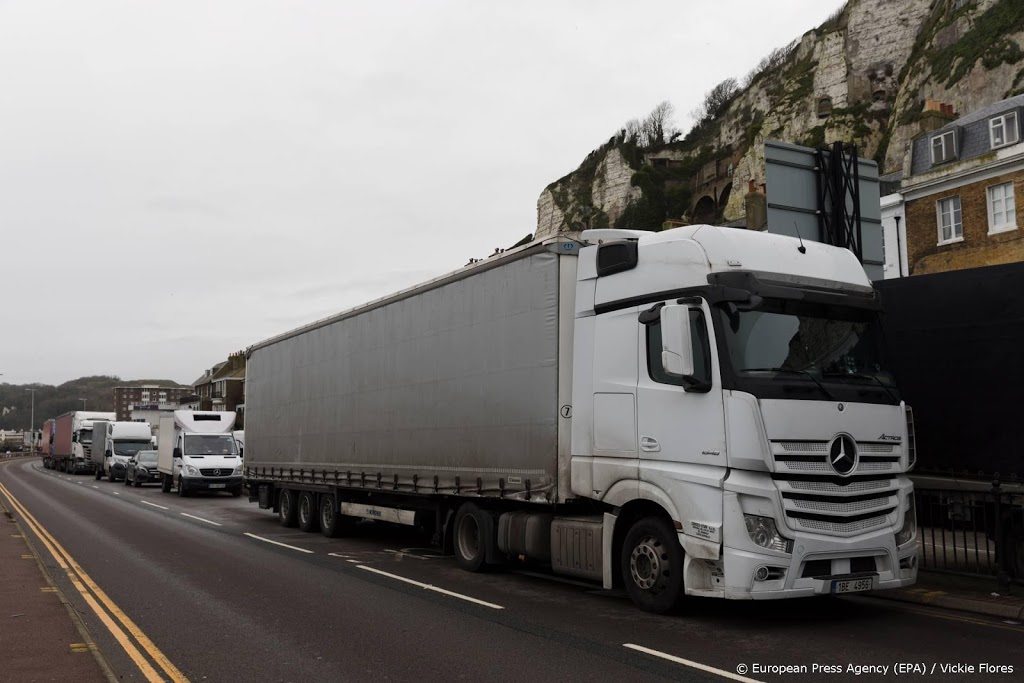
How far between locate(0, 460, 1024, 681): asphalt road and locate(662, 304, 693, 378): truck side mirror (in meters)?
2.34

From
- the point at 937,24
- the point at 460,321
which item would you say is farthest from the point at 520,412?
the point at 937,24

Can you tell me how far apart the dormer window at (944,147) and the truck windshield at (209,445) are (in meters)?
28.8

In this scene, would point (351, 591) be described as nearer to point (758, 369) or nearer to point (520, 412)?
point (520, 412)

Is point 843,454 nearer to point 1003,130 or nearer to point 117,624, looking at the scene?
point 117,624

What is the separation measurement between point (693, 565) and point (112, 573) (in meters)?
8.05

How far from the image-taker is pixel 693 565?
767 centimetres

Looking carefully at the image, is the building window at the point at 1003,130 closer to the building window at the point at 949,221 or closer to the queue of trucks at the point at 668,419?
the building window at the point at 949,221

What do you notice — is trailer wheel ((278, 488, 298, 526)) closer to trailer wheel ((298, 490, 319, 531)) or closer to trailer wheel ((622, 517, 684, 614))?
trailer wheel ((298, 490, 319, 531))

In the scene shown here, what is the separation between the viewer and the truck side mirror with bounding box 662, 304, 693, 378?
7691 millimetres

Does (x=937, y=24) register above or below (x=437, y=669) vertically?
above

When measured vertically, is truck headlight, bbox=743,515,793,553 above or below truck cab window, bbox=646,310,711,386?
below

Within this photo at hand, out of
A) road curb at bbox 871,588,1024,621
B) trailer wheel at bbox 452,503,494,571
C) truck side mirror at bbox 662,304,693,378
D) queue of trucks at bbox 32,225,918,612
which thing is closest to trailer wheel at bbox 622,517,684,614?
queue of trucks at bbox 32,225,918,612

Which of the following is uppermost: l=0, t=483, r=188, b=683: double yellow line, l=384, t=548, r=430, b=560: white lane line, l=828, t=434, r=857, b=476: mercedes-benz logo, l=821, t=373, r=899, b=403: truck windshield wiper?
l=821, t=373, r=899, b=403: truck windshield wiper

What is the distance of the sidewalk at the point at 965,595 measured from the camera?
8.20m
